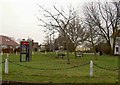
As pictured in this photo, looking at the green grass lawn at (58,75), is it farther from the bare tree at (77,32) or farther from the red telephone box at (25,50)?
the bare tree at (77,32)

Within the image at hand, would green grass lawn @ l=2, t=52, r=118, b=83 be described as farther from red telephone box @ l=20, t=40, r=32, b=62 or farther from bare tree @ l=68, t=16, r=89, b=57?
bare tree @ l=68, t=16, r=89, b=57

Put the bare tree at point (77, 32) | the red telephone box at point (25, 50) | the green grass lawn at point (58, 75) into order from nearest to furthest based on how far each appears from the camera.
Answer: the green grass lawn at point (58, 75), the red telephone box at point (25, 50), the bare tree at point (77, 32)

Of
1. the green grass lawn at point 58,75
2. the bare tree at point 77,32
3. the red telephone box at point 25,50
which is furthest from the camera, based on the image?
the bare tree at point 77,32

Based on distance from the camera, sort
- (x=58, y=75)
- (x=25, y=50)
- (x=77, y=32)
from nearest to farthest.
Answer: (x=58, y=75)
(x=25, y=50)
(x=77, y=32)

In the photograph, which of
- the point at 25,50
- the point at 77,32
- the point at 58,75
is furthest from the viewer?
the point at 77,32

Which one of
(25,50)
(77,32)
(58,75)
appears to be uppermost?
(77,32)

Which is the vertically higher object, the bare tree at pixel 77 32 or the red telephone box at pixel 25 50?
the bare tree at pixel 77 32

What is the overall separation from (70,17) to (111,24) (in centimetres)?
2514

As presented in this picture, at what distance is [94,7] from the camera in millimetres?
50125

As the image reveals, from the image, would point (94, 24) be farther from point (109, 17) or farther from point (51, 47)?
point (51, 47)

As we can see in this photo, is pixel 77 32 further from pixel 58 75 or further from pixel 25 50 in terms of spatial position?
pixel 58 75

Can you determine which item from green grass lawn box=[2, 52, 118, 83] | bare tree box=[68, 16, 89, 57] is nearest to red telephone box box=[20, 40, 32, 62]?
green grass lawn box=[2, 52, 118, 83]

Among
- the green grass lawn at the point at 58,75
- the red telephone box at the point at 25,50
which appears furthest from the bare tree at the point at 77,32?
the green grass lawn at the point at 58,75

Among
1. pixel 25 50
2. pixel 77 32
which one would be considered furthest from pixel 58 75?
pixel 77 32
